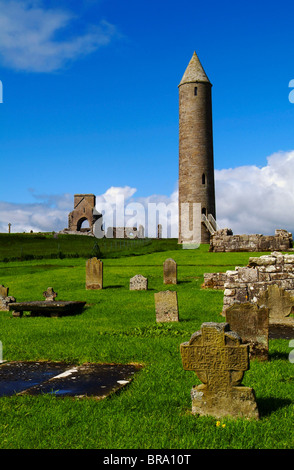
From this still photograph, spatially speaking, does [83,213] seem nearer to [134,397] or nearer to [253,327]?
[253,327]

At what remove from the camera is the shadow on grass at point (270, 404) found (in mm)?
5228

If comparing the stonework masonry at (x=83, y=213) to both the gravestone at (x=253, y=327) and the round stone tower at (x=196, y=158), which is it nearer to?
the round stone tower at (x=196, y=158)

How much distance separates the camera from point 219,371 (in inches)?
201

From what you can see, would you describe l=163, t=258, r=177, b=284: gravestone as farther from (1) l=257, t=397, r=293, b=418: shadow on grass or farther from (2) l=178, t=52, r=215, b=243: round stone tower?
(2) l=178, t=52, r=215, b=243: round stone tower

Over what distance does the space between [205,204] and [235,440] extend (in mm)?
46414

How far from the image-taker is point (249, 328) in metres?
7.66

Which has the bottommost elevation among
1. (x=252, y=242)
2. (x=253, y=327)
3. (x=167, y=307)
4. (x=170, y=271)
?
(x=253, y=327)

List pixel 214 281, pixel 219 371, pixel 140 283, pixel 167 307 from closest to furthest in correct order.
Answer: pixel 219 371 < pixel 167 307 < pixel 214 281 < pixel 140 283

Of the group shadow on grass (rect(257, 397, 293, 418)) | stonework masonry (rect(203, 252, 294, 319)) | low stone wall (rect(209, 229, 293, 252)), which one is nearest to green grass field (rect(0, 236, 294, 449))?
shadow on grass (rect(257, 397, 293, 418))

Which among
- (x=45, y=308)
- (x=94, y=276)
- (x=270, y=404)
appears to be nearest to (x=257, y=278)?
(x=45, y=308)

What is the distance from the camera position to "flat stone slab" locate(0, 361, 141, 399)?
6012 mm

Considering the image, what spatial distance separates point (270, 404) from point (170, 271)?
45.5 ft

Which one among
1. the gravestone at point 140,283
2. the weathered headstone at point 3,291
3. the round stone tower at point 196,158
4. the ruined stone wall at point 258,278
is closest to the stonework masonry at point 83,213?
the round stone tower at point 196,158
